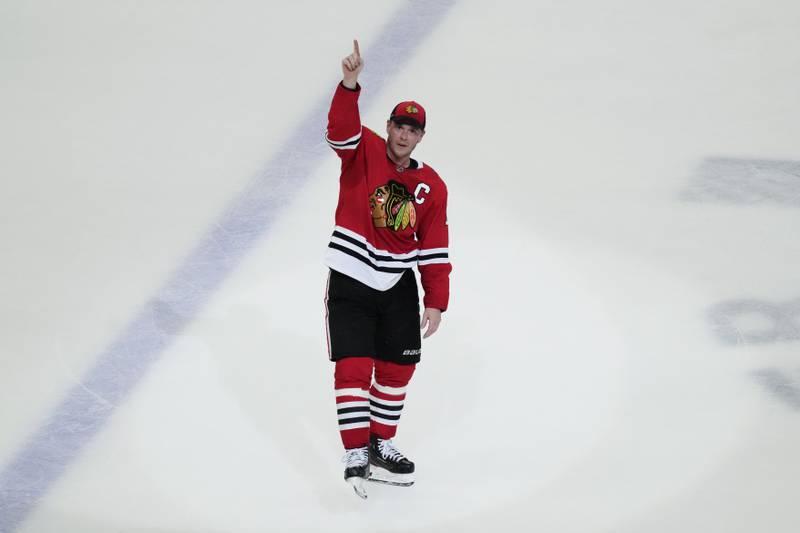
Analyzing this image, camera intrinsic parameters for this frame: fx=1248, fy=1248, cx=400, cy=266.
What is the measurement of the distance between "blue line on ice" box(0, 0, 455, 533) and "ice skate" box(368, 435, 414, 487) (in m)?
0.81

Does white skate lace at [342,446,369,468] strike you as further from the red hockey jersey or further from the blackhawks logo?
the blackhawks logo

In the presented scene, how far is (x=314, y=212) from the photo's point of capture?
4.66 meters

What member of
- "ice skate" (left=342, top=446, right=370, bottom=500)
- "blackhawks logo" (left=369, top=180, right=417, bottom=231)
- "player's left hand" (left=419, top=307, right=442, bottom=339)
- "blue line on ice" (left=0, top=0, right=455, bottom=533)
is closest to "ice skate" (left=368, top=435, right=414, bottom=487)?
"ice skate" (left=342, top=446, right=370, bottom=500)

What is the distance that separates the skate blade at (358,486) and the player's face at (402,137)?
86 cm

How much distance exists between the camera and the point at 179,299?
4.19 m

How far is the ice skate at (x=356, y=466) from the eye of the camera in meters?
3.28

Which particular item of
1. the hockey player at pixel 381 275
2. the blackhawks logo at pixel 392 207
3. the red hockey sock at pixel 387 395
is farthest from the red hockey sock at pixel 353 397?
the blackhawks logo at pixel 392 207

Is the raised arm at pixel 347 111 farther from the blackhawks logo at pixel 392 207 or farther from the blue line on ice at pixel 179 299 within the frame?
the blue line on ice at pixel 179 299

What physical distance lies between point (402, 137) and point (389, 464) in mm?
904

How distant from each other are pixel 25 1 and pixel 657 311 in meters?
3.60

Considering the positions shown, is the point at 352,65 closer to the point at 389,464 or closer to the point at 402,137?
the point at 402,137

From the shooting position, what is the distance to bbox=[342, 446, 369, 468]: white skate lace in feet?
10.8

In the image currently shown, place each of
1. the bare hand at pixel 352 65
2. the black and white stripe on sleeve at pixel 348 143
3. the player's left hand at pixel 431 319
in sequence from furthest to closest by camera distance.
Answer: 1. the player's left hand at pixel 431 319
2. the black and white stripe on sleeve at pixel 348 143
3. the bare hand at pixel 352 65

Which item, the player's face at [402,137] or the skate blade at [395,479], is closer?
the player's face at [402,137]
